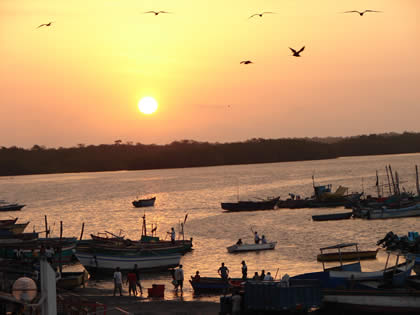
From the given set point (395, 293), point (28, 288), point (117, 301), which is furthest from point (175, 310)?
point (28, 288)

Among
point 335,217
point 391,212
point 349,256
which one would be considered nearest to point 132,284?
point 349,256

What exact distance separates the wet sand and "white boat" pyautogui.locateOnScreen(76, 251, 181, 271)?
8648 millimetres

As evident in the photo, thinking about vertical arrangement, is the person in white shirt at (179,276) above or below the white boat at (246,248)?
above

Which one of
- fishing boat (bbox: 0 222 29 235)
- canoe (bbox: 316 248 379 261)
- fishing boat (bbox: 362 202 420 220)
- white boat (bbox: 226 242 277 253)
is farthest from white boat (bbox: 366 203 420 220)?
fishing boat (bbox: 0 222 29 235)

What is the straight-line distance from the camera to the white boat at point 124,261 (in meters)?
44.3

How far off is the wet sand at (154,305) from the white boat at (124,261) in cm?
865

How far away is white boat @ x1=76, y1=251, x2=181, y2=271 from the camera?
44312 millimetres

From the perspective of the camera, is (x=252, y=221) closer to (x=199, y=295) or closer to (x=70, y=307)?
(x=199, y=295)

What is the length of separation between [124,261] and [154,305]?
14326 mm

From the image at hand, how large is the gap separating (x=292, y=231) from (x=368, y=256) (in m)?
27.2

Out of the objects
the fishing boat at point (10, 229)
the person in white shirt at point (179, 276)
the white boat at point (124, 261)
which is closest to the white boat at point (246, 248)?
the white boat at point (124, 261)

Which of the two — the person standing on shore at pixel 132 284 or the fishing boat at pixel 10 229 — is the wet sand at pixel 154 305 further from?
the fishing boat at pixel 10 229

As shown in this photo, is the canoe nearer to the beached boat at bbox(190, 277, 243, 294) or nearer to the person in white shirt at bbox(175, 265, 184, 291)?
the beached boat at bbox(190, 277, 243, 294)

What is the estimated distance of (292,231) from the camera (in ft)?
252
